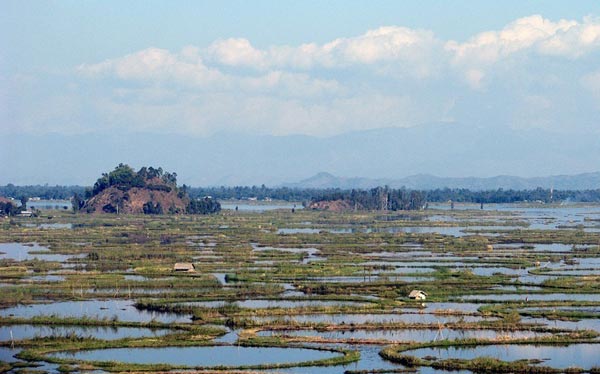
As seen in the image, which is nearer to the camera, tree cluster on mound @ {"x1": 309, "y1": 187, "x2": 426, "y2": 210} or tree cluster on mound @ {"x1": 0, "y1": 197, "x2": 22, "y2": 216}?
tree cluster on mound @ {"x1": 0, "y1": 197, "x2": 22, "y2": 216}

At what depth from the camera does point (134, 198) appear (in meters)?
113

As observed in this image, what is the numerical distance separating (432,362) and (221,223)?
66.6 m

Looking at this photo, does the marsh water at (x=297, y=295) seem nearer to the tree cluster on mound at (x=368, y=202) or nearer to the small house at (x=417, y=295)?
the small house at (x=417, y=295)

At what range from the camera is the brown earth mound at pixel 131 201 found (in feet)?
366

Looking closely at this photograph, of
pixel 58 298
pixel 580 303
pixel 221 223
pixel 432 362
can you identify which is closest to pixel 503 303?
pixel 580 303

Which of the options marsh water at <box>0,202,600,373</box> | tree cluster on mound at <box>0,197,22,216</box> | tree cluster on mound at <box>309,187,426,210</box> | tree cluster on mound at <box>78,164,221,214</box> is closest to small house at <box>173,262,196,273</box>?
marsh water at <box>0,202,600,373</box>

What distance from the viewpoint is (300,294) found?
39.4 metres

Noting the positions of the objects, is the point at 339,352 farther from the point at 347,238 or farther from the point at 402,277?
the point at 347,238

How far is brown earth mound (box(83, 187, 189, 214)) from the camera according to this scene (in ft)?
366

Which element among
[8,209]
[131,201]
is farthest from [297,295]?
[131,201]

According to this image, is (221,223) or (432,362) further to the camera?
(221,223)

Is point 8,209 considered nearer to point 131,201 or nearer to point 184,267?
point 131,201

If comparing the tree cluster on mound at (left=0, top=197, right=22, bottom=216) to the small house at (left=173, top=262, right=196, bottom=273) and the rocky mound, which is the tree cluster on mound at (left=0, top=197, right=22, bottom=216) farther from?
the small house at (left=173, top=262, right=196, bottom=273)

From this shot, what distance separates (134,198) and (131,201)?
2.00ft
